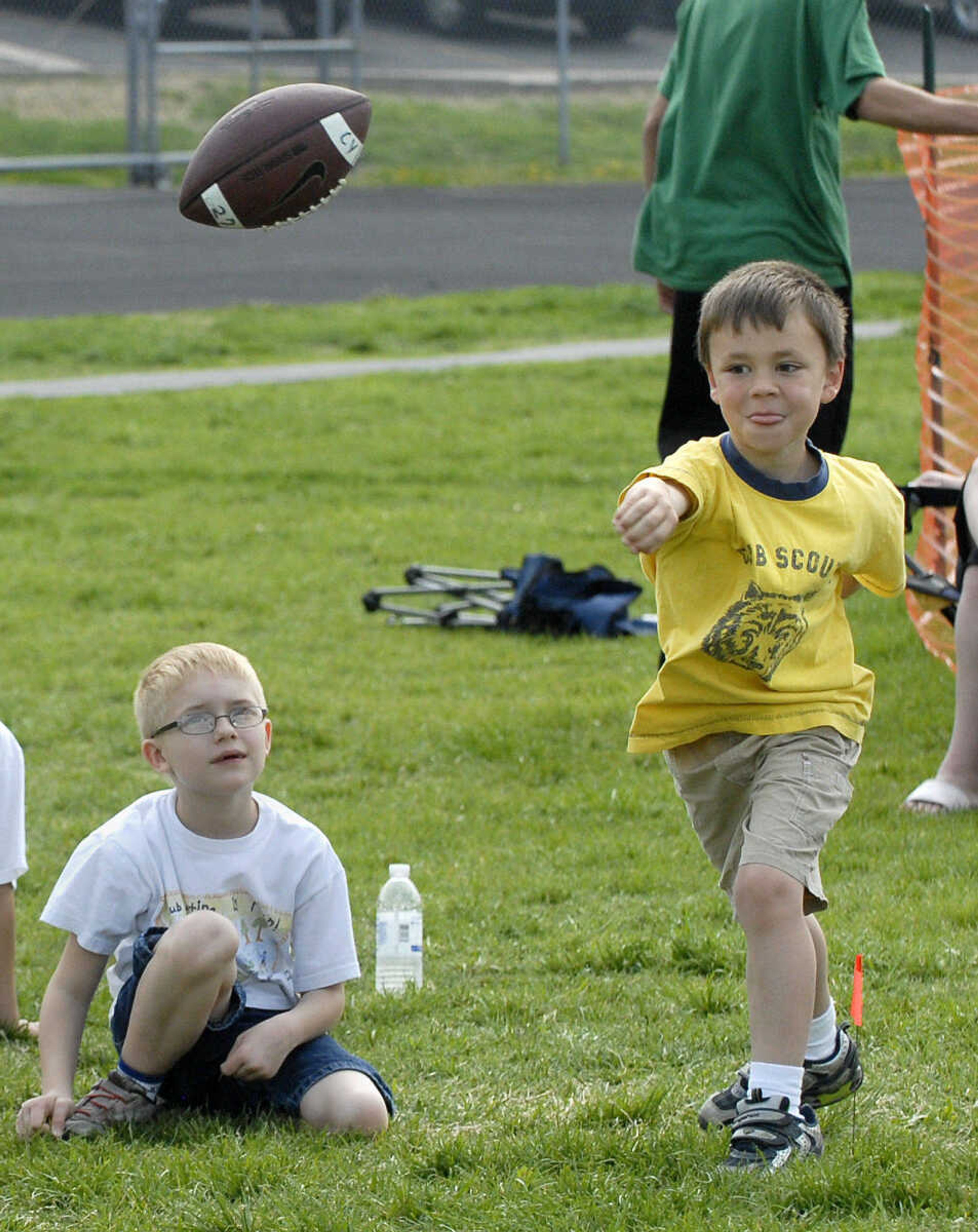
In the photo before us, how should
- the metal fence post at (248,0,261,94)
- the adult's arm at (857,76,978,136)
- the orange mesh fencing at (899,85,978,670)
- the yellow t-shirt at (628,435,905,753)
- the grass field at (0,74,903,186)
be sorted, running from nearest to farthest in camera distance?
the yellow t-shirt at (628,435,905,753) → the adult's arm at (857,76,978,136) → the orange mesh fencing at (899,85,978,670) → the metal fence post at (248,0,261,94) → the grass field at (0,74,903,186)

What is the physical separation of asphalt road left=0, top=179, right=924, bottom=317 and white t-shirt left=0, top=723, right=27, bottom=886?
11431 millimetres

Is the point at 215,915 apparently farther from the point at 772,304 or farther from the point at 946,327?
the point at 946,327

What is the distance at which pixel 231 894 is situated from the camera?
3885 mm

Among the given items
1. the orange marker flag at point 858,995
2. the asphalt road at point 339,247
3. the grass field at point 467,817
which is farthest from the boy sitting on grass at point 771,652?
the asphalt road at point 339,247

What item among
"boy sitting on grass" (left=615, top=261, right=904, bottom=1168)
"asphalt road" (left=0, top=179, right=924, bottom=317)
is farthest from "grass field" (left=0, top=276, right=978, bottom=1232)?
"asphalt road" (left=0, top=179, right=924, bottom=317)

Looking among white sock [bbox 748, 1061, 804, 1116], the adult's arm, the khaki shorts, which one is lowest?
white sock [bbox 748, 1061, 804, 1116]

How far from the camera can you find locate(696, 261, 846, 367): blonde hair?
356cm

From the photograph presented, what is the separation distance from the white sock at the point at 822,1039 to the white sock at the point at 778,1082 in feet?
0.83

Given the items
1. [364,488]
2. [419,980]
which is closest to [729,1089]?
[419,980]

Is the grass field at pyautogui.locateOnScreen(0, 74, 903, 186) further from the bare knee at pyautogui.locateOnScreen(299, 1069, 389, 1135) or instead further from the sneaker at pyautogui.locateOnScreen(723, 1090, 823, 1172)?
the sneaker at pyautogui.locateOnScreen(723, 1090, 823, 1172)

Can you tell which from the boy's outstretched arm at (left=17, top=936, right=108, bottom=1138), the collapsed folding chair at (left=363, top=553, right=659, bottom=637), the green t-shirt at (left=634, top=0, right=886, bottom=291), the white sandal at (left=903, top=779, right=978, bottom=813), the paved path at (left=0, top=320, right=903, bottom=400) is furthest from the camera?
the paved path at (left=0, top=320, right=903, bottom=400)

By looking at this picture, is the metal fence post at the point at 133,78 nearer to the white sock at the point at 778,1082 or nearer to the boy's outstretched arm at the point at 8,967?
the boy's outstretched arm at the point at 8,967

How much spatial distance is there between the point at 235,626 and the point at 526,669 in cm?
128

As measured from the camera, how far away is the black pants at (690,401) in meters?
6.04
